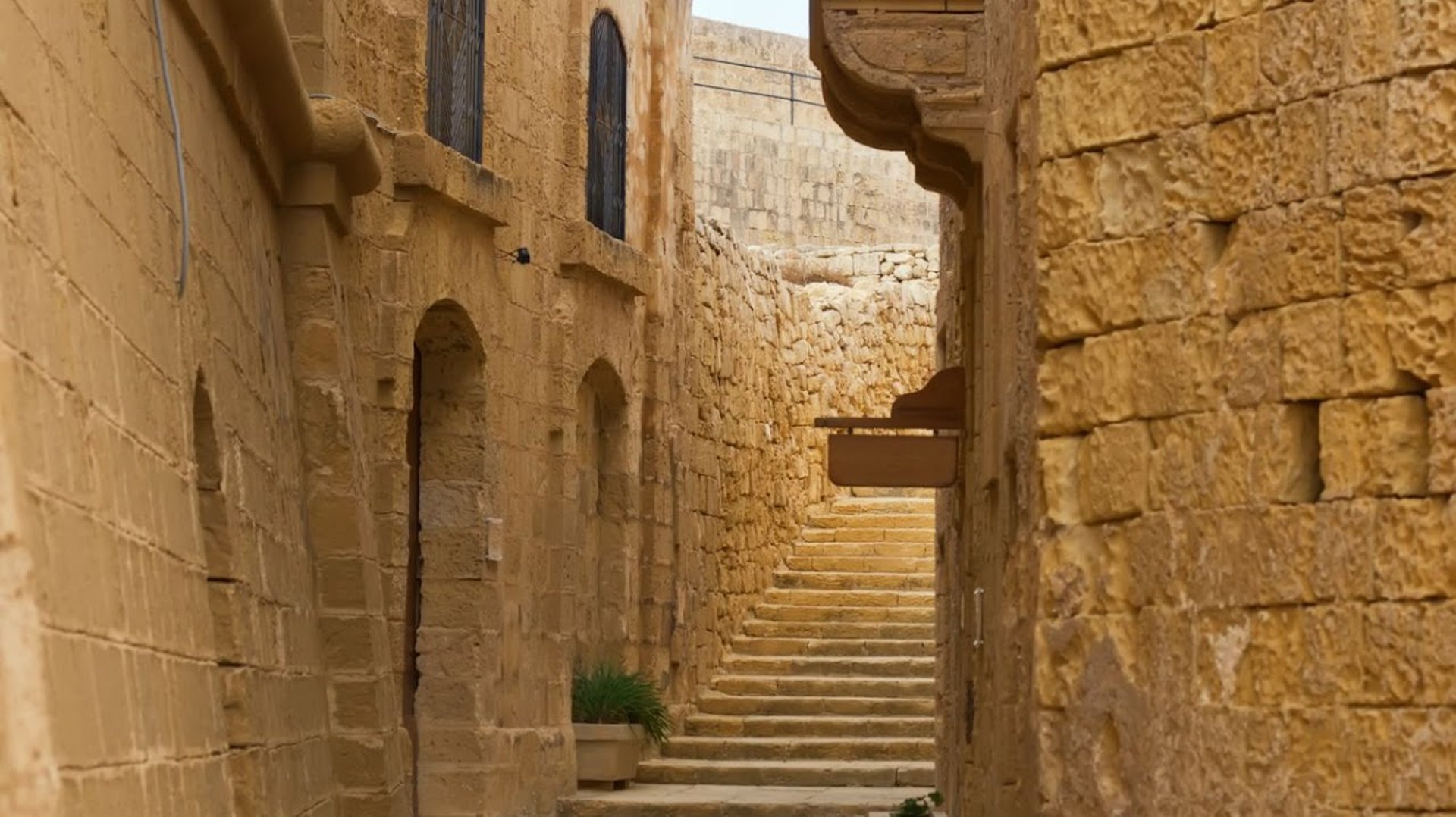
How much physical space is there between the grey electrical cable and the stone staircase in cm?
870

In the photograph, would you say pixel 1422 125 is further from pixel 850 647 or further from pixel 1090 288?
pixel 850 647

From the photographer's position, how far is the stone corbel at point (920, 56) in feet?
37.1

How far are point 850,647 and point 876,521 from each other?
134 inches

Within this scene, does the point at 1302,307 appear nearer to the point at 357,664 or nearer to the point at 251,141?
the point at 251,141

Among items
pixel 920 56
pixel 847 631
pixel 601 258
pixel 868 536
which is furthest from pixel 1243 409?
pixel 868 536

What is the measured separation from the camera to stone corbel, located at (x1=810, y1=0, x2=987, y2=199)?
11.3 meters

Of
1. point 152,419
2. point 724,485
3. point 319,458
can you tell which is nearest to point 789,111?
point 724,485

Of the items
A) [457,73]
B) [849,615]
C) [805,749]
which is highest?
[457,73]

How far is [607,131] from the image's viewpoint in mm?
16688

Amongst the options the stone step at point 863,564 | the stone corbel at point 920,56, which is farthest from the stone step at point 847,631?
the stone corbel at point 920,56

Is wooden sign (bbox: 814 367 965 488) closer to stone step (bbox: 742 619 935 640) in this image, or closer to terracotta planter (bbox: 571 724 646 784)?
terracotta planter (bbox: 571 724 646 784)

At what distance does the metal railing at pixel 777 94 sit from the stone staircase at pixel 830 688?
12.6m

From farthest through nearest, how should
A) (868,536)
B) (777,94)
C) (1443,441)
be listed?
(777,94)
(868,536)
(1443,441)

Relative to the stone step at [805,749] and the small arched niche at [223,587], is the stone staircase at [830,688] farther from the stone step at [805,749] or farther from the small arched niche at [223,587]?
the small arched niche at [223,587]
